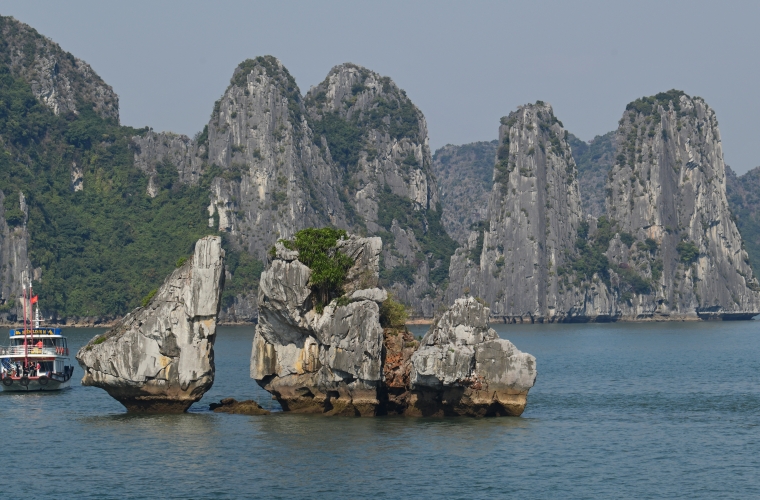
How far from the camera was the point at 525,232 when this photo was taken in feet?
589

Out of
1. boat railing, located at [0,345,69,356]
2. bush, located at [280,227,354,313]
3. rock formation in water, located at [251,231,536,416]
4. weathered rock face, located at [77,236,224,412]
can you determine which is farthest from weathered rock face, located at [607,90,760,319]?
weathered rock face, located at [77,236,224,412]

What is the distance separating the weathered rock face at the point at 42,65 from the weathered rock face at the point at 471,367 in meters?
147

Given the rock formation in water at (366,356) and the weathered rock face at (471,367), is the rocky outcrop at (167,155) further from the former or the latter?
the weathered rock face at (471,367)

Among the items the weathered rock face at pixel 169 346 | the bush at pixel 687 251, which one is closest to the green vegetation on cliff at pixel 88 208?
the bush at pixel 687 251

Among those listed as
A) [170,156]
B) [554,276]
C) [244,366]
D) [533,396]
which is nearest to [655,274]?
[554,276]

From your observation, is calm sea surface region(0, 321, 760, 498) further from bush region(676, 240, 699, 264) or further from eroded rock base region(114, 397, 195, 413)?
bush region(676, 240, 699, 264)

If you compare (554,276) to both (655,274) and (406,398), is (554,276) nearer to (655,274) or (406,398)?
(655,274)

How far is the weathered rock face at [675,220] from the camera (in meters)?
180

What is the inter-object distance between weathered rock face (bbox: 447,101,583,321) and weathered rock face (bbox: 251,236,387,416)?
13205 centimetres

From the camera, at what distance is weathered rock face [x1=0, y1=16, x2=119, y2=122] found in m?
178

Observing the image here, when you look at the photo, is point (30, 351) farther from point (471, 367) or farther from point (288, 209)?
point (288, 209)

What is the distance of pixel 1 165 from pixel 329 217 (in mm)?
52515

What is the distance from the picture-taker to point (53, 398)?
181 ft

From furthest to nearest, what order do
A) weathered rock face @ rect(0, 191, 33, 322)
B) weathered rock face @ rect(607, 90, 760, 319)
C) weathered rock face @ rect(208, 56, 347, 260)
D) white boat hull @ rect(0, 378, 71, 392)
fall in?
weathered rock face @ rect(607, 90, 760, 319), weathered rock face @ rect(208, 56, 347, 260), weathered rock face @ rect(0, 191, 33, 322), white boat hull @ rect(0, 378, 71, 392)
